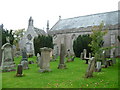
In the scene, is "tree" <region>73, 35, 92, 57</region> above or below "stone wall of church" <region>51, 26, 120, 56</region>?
below

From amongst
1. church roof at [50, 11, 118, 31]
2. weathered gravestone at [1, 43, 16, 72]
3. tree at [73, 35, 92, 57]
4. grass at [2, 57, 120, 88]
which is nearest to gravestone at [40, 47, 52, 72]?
grass at [2, 57, 120, 88]

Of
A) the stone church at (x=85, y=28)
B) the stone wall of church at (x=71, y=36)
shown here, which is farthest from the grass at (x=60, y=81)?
the stone wall of church at (x=71, y=36)

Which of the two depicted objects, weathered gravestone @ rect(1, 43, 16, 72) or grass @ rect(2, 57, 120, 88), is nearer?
grass @ rect(2, 57, 120, 88)

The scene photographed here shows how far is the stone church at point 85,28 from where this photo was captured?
A: 24595 millimetres

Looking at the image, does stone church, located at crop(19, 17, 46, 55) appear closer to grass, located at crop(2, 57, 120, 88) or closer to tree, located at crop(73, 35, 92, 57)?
tree, located at crop(73, 35, 92, 57)

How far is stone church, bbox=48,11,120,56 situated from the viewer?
80.7 feet

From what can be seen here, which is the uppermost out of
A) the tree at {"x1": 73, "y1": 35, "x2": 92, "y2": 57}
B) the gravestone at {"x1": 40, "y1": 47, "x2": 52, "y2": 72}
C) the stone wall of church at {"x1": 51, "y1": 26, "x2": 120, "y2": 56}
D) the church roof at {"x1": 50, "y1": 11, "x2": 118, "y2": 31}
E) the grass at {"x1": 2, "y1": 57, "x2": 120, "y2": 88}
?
the church roof at {"x1": 50, "y1": 11, "x2": 118, "y2": 31}

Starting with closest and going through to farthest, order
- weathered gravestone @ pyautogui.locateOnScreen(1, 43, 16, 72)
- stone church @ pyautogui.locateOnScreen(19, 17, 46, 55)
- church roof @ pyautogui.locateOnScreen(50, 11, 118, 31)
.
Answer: weathered gravestone @ pyautogui.locateOnScreen(1, 43, 16, 72) < church roof @ pyautogui.locateOnScreen(50, 11, 118, 31) < stone church @ pyautogui.locateOnScreen(19, 17, 46, 55)

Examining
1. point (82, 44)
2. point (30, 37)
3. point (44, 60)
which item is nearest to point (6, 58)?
point (44, 60)

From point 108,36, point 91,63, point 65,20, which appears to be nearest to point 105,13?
point 108,36

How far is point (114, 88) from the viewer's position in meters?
4.68

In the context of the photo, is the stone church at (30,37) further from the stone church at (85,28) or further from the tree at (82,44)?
the tree at (82,44)

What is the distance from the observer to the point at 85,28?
89.7 ft

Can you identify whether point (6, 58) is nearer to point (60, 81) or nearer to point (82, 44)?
point (60, 81)
